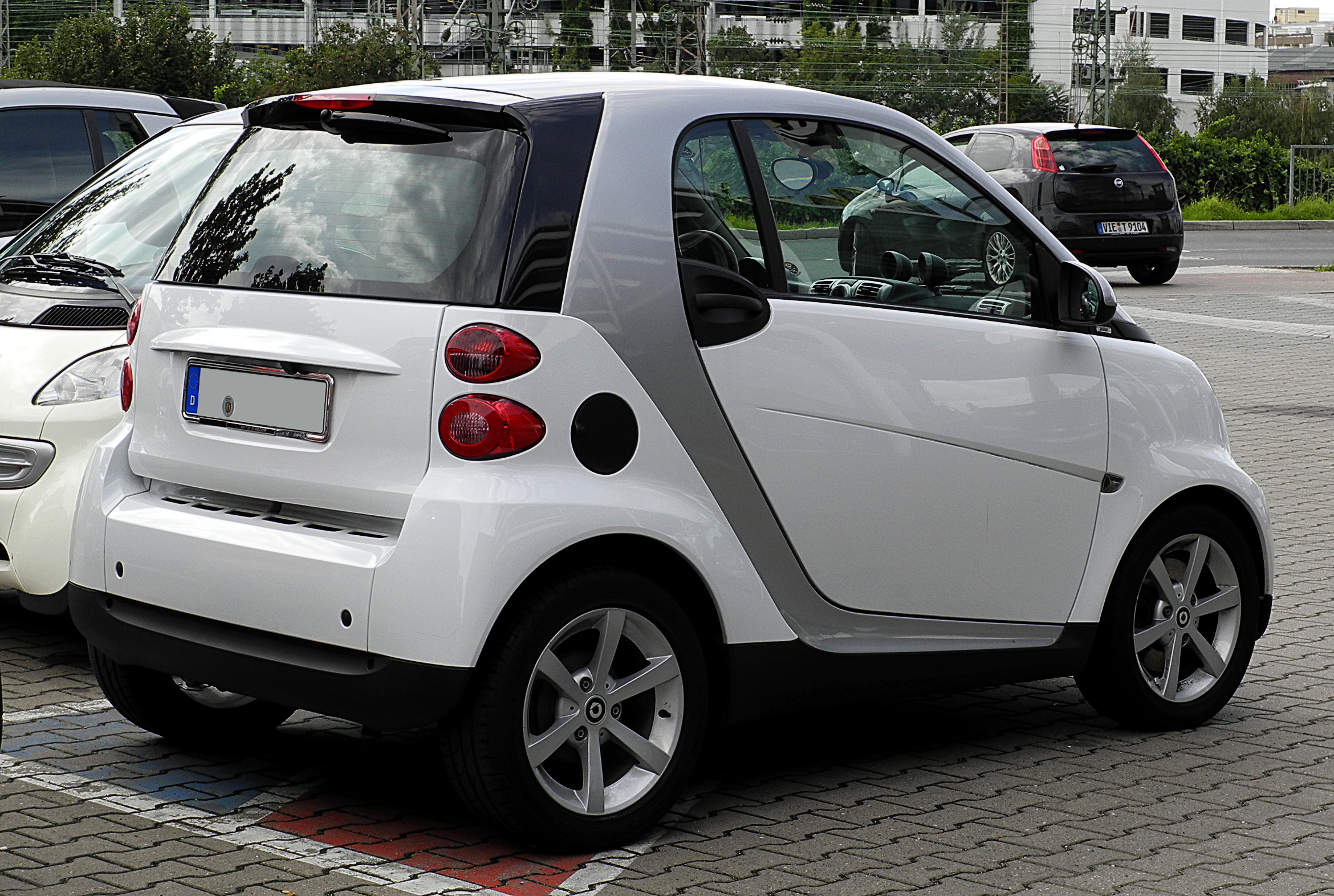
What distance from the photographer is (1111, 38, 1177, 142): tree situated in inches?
3342

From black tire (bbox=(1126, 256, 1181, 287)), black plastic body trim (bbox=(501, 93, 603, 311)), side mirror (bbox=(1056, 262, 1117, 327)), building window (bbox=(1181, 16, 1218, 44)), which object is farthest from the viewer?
building window (bbox=(1181, 16, 1218, 44))

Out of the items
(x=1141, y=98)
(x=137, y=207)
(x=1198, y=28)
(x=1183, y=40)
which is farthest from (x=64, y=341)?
(x=1198, y=28)

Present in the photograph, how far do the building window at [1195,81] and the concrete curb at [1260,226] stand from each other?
7822 cm

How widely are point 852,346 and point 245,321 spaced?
1428 millimetres

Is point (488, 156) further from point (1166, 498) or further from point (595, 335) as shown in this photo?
point (1166, 498)

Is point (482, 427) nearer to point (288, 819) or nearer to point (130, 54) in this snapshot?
point (288, 819)

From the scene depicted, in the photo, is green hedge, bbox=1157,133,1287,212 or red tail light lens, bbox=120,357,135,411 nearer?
red tail light lens, bbox=120,357,135,411

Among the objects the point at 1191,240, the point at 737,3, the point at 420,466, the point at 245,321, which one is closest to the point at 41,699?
the point at 245,321

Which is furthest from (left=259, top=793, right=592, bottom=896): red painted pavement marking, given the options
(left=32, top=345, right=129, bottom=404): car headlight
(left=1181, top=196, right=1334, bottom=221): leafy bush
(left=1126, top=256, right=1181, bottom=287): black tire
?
(left=1181, top=196, right=1334, bottom=221): leafy bush

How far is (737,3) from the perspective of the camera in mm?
108188

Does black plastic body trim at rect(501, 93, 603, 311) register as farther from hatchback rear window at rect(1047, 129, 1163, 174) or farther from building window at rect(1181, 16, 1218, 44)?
building window at rect(1181, 16, 1218, 44)

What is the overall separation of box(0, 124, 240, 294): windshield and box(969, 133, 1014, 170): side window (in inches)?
554

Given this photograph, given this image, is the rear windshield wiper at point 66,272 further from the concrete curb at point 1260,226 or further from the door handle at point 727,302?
the concrete curb at point 1260,226

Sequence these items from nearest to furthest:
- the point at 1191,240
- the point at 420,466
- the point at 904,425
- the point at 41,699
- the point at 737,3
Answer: the point at 420,466, the point at 904,425, the point at 41,699, the point at 1191,240, the point at 737,3
